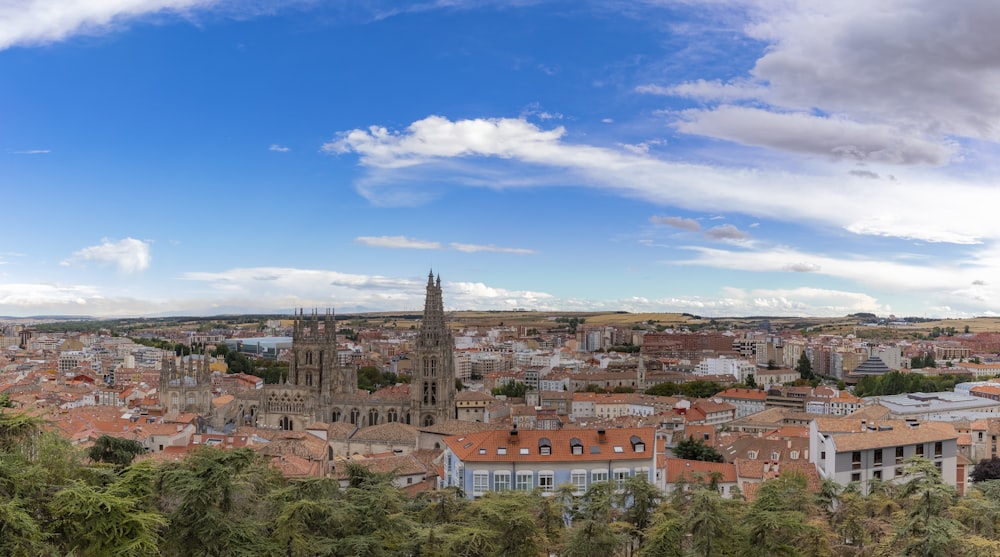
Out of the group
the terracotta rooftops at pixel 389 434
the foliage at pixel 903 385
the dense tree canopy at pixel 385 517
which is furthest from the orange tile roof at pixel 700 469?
the foliage at pixel 903 385

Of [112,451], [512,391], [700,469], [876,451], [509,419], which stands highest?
[112,451]

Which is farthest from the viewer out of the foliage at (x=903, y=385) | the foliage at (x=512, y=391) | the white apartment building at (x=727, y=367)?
the white apartment building at (x=727, y=367)

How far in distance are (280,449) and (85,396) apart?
51.5 m

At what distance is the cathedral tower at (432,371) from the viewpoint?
231 feet

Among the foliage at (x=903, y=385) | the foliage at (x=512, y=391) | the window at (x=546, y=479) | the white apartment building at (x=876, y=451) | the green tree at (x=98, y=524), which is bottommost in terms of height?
the foliage at (x=512, y=391)

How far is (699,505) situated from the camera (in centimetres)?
2412

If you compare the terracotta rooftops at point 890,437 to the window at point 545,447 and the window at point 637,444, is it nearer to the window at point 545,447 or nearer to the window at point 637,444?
the window at point 637,444

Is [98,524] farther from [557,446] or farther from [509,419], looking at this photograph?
[509,419]

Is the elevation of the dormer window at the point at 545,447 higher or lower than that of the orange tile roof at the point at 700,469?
higher

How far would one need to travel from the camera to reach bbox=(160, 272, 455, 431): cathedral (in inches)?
2781

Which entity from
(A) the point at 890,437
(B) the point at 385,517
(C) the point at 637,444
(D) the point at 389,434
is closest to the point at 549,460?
(C) the point at 637,444

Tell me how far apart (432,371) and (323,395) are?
33.0 feet

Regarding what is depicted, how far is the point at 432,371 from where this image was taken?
234 feet

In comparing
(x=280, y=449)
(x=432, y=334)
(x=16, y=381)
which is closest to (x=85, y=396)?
(x=16, y=381)
